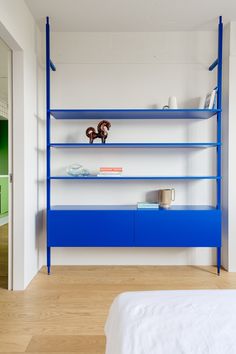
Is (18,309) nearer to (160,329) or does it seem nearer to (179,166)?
(160,329)

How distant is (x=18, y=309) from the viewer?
2.38 metres

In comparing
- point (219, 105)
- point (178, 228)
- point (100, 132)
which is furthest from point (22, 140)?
point (219, 105)

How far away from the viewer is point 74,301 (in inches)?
99.6

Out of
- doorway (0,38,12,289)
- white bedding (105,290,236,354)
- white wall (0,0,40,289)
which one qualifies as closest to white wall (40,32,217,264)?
white wall (0,0,40,289)

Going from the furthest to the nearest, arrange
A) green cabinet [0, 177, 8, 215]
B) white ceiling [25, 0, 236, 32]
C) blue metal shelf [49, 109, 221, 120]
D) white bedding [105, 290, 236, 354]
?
green cabinet [0, 177, 8, 215], blue metal shelf [49, 109, 221, 120], white ceiling [25, 0, 236, 32], white bedding [105, 290, 236, 354]

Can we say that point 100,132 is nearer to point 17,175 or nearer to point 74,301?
point 17,175

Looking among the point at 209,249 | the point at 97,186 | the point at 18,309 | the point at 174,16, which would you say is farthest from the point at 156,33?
the point at 18,309

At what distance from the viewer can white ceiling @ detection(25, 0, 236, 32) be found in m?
2.85

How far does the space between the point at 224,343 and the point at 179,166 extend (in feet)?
8.81

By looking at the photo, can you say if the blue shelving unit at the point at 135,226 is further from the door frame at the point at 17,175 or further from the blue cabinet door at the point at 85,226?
the door frame at the point at 17,175

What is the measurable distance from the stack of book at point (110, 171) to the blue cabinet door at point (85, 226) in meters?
0.40

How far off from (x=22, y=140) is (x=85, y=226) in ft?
3.43

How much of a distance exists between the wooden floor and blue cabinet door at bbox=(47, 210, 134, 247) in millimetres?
386

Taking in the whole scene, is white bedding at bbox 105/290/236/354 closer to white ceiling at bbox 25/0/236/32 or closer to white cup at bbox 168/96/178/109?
white cup at bbox 168/96/178/109
